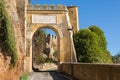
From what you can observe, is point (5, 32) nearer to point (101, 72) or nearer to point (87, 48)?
point (101, 72)

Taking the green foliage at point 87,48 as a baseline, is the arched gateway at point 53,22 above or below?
above

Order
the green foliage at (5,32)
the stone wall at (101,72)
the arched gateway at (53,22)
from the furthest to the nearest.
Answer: the arched gateway at (53,22), the green foliage at (5,32), the stone wall at (101,72)

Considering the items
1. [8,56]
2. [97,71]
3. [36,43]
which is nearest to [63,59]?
[36,43]

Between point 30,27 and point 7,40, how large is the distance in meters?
29.1

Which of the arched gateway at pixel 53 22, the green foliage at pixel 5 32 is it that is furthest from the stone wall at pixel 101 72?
the arched gateway at pixel 53 22

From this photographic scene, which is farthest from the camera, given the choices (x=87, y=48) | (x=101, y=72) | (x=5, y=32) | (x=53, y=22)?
(x=87, y=48)

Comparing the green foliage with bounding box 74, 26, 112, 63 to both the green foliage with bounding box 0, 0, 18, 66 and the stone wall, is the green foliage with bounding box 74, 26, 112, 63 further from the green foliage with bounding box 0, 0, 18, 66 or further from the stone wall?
the green foliage with bounding box 0, 0, 18, 66

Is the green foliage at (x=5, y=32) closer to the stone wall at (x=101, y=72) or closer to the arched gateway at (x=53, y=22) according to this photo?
the stone wall at (x=101, y=72)

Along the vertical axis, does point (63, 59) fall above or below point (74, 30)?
below

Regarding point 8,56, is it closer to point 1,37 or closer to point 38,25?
point 1,37

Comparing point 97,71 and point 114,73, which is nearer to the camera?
point 114,73

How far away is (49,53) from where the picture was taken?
80.1m

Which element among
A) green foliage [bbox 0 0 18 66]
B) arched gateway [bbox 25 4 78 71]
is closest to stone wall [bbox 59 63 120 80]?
green foliage [bbox 0 0 18 66]

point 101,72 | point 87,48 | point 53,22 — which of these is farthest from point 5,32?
point 87,48
